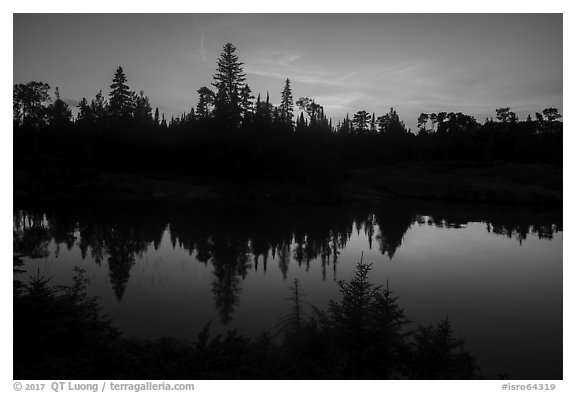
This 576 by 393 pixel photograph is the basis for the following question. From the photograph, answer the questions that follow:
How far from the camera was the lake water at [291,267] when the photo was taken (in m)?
9.62

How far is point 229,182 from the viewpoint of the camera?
44.0 meters

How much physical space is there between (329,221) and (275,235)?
24.0 feet

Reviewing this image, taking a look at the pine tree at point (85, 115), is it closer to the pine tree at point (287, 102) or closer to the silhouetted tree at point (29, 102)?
the silhouetted tree at point (29, 102)

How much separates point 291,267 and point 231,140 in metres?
32.7

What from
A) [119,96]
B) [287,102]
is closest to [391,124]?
[287,102]

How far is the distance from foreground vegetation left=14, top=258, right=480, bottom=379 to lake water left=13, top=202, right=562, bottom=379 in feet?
4.71

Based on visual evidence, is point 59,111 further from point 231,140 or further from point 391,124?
point 391,124

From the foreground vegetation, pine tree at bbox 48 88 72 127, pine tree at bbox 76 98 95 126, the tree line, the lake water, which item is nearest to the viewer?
the foreground vegetation

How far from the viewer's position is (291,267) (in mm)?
15133

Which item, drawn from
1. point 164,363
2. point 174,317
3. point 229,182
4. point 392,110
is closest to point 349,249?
point 174,317

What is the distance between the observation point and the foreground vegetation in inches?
252

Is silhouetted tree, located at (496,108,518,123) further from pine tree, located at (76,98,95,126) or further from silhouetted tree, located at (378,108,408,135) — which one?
pine tree, located at (76,98,95,126)

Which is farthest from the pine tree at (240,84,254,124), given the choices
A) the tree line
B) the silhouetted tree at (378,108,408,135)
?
the silhouetted tree at (378,108,408,135)
